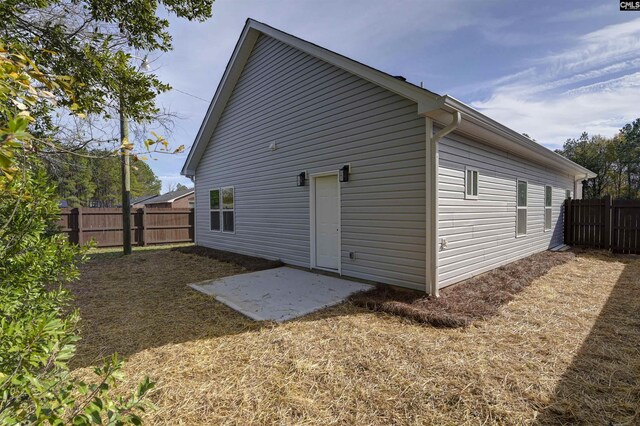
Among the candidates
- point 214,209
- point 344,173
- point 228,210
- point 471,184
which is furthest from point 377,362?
point 214,209

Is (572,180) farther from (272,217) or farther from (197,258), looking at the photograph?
(197,258)

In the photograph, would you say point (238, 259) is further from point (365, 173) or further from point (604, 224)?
point (604, 224)

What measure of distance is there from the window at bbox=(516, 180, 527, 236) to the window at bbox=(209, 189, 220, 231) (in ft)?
28.9

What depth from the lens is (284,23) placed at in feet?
25.5

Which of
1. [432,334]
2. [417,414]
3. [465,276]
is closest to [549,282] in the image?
[465,276]

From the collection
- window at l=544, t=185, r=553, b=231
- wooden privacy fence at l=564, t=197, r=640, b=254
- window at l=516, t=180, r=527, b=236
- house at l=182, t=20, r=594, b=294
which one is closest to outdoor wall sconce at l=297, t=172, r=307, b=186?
house at l=182, t=20, r=594, b=294

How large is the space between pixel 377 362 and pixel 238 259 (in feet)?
19.8

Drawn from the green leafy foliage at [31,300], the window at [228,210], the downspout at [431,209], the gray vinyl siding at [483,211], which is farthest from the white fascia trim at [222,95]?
the green leafy foliage at [31,300]

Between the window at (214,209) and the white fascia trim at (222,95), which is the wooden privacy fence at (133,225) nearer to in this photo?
the white fascia trim at (222,95)

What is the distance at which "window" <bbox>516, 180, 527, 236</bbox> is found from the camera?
762 centimetres

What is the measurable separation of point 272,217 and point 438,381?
19.6 ft

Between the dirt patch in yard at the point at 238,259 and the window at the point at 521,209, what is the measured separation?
19.8 ft

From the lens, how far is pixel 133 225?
43.2 feet

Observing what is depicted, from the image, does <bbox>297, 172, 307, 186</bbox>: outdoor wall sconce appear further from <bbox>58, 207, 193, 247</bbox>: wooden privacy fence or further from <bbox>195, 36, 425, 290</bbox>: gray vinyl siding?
<bbox>58, 207, 193, 247</bbox>: wooden privacy fence
